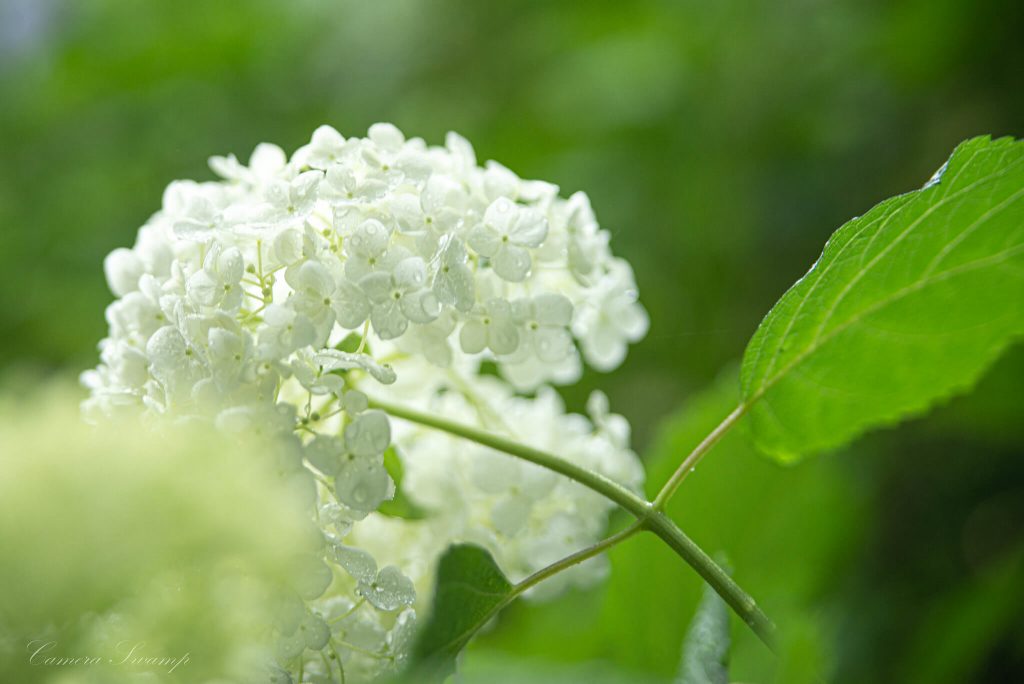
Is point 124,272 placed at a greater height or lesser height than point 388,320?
greater

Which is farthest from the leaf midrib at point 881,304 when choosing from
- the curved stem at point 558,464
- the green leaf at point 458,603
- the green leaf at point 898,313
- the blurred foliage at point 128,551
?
the blurred foliage at point 128,551

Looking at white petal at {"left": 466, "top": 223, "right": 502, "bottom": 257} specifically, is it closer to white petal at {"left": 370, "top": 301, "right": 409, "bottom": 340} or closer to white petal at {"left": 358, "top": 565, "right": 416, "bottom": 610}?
white petal at {"left": 370, "top": 301, "right": 409, "bottom": 340}

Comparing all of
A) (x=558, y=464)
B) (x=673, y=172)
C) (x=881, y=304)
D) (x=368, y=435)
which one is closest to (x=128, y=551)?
(x=368, y=435)

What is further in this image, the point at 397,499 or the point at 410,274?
the point at 397,499

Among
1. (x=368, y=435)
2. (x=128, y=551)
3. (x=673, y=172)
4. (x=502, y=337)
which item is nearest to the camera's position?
(x=128, y=551)

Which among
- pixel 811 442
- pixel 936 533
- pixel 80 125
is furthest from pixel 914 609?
pixel 80 125

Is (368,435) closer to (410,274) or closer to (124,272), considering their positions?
(410,274)

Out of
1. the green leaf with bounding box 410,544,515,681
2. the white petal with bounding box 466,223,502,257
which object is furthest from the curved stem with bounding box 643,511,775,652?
the white petal with bounding box 466,223,502,257
